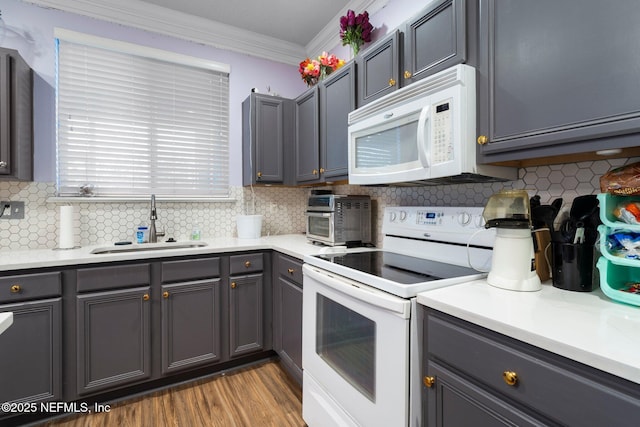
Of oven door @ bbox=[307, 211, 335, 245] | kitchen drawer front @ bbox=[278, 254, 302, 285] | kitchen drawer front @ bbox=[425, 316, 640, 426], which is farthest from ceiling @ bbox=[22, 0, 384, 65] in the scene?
kitchen drawer front @ bbox=[425, 316, 640, 426]

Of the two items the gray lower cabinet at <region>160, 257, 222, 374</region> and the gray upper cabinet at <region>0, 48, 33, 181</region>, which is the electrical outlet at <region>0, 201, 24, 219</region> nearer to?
the gray upper cabinet at <region>0, 48, 33, 181</region>

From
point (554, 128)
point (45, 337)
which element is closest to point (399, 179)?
point (554, 128)

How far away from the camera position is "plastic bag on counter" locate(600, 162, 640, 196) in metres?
0.93

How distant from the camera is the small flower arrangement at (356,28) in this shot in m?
2.20

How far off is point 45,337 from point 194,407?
91 cm

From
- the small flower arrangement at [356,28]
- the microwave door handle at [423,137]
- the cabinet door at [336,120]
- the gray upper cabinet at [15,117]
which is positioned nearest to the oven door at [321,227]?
the cabinet door at [336,120]

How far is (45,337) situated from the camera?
1.67 meters

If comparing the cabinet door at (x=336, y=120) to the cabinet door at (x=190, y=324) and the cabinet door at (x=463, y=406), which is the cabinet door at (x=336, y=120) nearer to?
the cabinet door at (x=190, y=324)

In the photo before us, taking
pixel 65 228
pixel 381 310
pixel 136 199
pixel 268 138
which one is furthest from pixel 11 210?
pixel 381 310

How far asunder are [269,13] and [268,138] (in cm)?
101

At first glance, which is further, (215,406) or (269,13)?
(269,13)

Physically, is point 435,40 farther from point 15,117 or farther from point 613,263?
point 15,117

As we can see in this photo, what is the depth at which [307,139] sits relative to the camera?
2.48 metres

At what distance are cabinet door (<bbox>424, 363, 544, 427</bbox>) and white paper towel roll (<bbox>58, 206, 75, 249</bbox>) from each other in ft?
7.64
